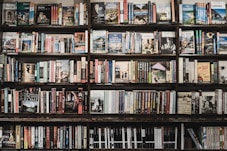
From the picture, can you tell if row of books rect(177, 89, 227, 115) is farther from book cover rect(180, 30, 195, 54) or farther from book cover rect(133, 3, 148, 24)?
book cover rect(133, 3, 148, 24)

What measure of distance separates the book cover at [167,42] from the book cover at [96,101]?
2.98 feet

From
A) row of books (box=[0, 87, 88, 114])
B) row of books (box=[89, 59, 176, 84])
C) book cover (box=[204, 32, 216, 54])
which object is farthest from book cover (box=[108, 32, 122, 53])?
book cover (box=[204, 32, 216, 54])

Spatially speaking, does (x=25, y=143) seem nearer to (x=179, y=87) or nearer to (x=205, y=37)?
(x=179, y=87)

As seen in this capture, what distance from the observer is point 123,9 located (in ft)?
13.6

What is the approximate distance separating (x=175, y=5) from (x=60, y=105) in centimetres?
184

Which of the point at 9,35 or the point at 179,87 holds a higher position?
the point at 9,35

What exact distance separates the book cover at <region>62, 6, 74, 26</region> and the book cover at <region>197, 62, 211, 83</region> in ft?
5.35

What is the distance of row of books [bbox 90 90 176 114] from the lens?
13.4ft

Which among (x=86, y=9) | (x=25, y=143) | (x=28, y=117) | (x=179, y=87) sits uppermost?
(x=86, y=9)

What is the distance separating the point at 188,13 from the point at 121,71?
1.07 metres

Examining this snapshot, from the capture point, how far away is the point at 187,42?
13.6 feet

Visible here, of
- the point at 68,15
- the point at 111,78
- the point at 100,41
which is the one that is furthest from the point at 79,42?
the point at 111,78

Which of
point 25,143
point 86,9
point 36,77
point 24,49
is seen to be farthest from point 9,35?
point 25,143

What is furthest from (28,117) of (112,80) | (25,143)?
(112,80)
